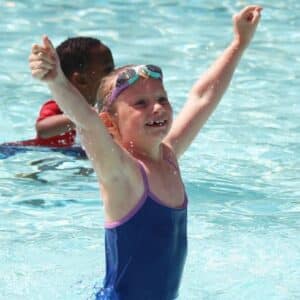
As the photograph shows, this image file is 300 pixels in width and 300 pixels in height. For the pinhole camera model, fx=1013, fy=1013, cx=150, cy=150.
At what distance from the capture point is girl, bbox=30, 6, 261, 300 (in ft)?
11.0

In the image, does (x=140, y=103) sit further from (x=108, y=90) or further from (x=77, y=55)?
(x=77, y=55)

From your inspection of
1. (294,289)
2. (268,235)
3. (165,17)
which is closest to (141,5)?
(165,17)

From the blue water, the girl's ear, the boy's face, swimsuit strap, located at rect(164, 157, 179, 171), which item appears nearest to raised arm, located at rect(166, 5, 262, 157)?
swimsuit strap, located at rect(164, 157, 179, 171)

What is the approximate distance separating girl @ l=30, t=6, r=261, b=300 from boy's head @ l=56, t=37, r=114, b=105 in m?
1.93

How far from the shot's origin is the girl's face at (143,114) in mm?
3393

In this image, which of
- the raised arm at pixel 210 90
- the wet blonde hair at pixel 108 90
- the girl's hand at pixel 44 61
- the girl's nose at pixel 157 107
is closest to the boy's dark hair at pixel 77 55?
the raised arm at pixel 210 90

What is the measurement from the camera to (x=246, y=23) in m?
3.87

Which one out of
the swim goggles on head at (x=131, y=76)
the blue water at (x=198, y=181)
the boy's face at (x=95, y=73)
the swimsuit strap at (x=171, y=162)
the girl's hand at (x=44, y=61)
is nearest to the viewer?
the girl's hand at (x=44, y=61)

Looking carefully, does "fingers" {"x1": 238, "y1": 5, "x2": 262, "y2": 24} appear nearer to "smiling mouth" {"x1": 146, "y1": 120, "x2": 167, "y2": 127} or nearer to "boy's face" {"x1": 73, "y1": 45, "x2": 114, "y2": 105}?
"smiling mouth" {"x1": 146, "y1": 120, "x2": 167, "y2": 127}

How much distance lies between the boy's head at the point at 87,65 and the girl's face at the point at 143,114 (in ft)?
6.69

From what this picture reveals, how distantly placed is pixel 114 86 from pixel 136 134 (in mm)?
201

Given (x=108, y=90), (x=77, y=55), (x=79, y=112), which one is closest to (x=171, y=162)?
(x=108, y=90)

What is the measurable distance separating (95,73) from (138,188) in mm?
2227

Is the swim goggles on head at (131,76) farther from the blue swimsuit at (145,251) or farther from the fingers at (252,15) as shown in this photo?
the fingers at (252,15)
